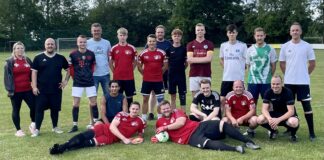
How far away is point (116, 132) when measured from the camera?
716 centimetres

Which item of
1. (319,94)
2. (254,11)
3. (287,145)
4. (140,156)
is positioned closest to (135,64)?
(140,156)

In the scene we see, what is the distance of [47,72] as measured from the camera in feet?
26.1

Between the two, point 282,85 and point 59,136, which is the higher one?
point 282,85

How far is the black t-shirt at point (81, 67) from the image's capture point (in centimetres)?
830

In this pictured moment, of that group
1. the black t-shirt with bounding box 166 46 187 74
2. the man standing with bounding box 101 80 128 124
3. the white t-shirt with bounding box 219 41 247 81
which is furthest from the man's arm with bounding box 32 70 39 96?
the white t-shirt with bounding box 219 41 247 81

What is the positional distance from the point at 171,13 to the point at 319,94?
60799mm

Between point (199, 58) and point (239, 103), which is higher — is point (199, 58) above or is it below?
above

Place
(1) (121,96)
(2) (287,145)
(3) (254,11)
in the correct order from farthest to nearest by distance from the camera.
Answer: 1. (3) (254,11)
2. (1) (121,96)
3. (2) (287,145)

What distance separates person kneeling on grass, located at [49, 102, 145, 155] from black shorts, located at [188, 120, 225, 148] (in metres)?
0.96

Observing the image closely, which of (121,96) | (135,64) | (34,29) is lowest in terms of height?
(121,96)

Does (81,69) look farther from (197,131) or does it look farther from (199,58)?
(197,131)

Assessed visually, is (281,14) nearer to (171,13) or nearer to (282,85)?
(171,13)

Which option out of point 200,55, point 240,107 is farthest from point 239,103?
point 200,55

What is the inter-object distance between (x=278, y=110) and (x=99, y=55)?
393 cm
